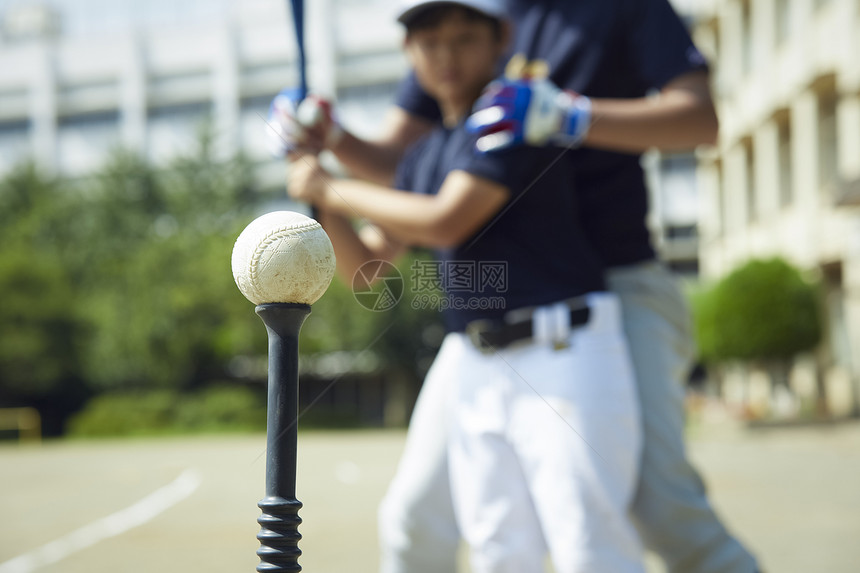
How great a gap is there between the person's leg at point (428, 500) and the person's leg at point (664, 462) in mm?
430

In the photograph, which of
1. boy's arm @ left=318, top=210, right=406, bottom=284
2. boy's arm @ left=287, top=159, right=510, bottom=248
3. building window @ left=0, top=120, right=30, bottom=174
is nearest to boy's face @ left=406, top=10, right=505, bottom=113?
boy's arm @ left=287, top=159, right=510, bottom=248

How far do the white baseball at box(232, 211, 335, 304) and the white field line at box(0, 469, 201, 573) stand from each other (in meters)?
5.13

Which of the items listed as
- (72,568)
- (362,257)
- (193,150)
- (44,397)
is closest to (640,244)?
(362,257)

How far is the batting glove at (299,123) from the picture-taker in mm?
2428

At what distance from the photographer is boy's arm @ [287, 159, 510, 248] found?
2.15m

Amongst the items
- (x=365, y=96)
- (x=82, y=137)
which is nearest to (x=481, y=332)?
(x=365, y=96)

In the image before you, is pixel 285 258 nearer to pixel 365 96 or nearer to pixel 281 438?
pixel 281 438

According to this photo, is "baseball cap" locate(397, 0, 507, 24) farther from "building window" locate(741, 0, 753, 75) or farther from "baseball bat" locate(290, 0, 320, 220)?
"building window" locate(741, 0, 753, 75)

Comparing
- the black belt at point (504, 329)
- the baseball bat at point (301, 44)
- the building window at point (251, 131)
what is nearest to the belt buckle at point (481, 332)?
the black belt at point (504, 329)

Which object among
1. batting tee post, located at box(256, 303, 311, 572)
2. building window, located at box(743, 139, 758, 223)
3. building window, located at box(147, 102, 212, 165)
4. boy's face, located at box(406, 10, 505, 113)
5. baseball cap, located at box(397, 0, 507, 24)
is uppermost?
building window, located at box(147, 102, 212, 165)

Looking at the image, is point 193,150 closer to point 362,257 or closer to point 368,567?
point 368,567

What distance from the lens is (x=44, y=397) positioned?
33.3 m

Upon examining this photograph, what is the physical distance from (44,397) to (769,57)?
81.1ft

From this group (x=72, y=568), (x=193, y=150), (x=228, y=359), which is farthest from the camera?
(x=193, y=150)
